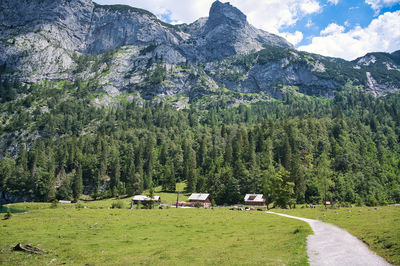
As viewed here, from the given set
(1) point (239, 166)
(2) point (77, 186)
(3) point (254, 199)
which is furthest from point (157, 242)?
(2) point (77, 186)

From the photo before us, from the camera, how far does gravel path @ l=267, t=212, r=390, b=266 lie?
2102 cm

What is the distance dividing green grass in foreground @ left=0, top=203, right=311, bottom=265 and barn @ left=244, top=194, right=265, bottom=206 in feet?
184

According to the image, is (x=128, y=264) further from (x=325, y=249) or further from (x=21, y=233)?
(x=21, y=233)

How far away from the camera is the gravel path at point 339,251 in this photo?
827 inches

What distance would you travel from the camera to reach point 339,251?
963 inches

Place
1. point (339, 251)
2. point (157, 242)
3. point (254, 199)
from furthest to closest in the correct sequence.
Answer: point (254, 199) < point (157, 242) < point (339, 251)

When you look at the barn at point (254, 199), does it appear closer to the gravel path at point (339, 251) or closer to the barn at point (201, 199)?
the barn at point (201, 199)

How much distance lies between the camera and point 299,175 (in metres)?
98.9

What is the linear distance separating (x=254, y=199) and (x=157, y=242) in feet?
255

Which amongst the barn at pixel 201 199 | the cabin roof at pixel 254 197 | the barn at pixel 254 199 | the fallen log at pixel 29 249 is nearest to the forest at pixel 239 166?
the barn at pixel 254 199

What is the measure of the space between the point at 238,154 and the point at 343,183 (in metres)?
48.8

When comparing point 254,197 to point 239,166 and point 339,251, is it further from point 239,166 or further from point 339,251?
point 339,251

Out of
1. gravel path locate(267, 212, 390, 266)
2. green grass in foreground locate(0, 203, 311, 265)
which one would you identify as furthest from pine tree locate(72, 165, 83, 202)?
gravel path locate(267, 212, 390, 266)

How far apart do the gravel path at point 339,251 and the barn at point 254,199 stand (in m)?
71.2
